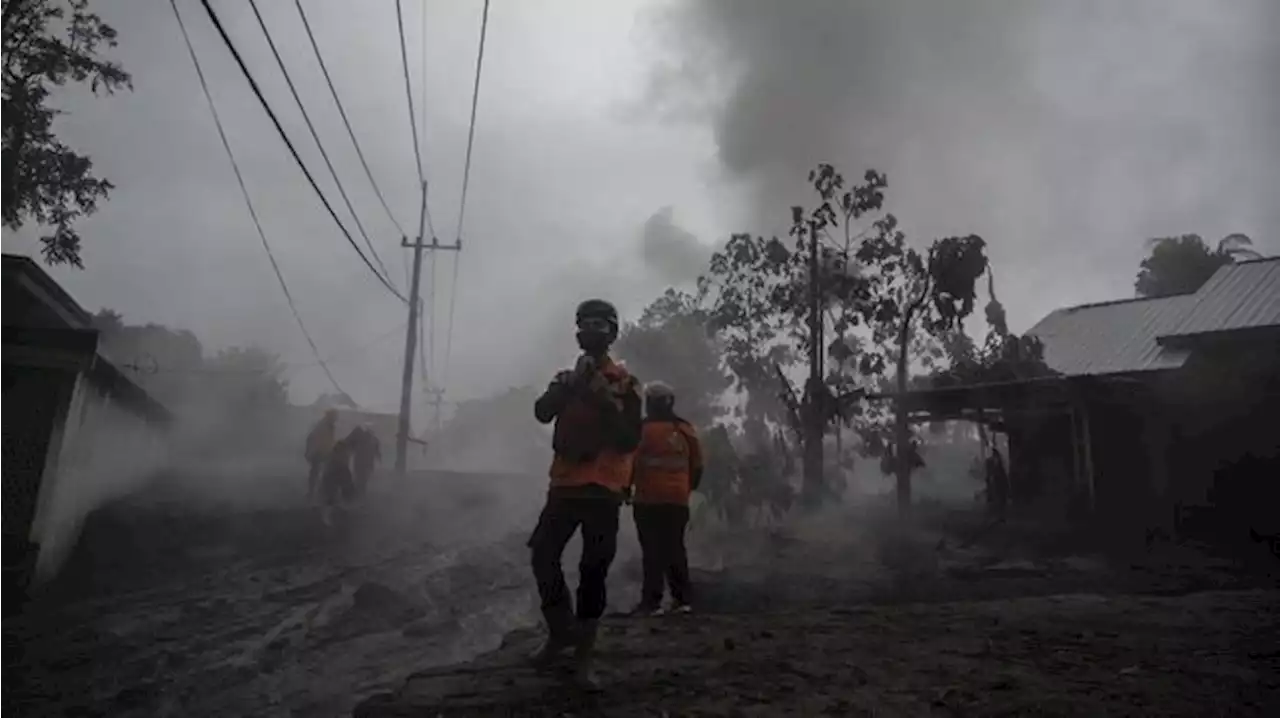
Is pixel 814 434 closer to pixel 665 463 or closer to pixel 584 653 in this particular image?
pixel 665 463

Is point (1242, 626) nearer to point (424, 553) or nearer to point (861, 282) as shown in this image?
point (424, 553)

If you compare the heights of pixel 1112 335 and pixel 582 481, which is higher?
pixel 1112 335

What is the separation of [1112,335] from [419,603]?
15894mm

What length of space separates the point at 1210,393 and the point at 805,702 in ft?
46.2

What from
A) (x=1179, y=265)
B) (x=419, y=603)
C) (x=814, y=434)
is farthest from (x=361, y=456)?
(x=1179, y=265)

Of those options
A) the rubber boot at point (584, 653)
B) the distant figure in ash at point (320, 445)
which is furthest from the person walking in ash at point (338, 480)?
the rubber boot at point (584, 653)

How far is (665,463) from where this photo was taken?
6438 mm

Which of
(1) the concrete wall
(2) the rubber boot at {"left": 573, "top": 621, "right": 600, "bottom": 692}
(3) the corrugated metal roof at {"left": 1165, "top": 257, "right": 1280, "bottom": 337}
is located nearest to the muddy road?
(1) the concrete wall

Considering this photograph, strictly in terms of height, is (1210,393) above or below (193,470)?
above

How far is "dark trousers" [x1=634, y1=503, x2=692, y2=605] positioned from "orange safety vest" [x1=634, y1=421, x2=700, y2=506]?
0.09 metres

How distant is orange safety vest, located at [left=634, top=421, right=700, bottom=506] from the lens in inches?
251

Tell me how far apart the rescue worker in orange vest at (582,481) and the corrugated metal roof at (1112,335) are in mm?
13793

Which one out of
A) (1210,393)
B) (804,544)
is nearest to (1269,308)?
(1210,393)

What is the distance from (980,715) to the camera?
10.8 ft
